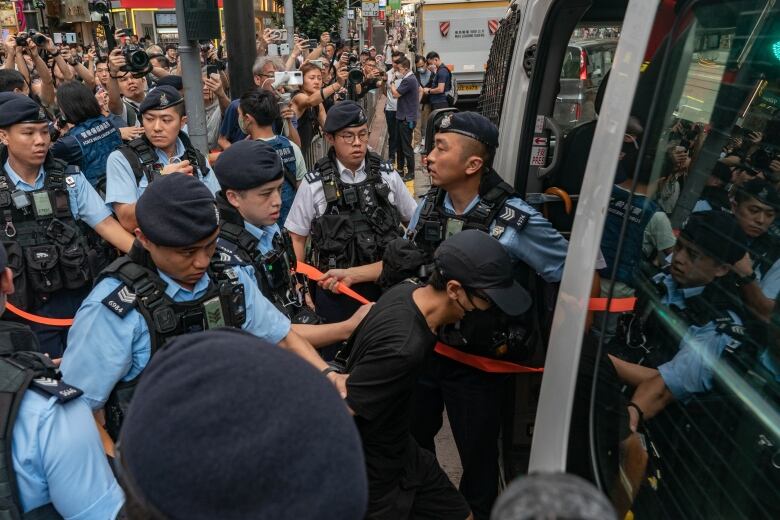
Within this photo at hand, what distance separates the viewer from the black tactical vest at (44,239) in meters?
3.72

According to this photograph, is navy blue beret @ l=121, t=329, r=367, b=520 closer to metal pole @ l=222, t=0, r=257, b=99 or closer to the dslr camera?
metal pole @ l=222, t=0, r=257, b=99

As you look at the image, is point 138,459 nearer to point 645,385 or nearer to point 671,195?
point 645,385

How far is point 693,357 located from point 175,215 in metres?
1.61

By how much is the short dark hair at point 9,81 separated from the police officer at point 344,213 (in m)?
4.03

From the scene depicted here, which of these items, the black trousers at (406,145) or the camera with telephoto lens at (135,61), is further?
the black trousers at (406,145)

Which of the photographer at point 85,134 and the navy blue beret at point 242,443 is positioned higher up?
the navy blue beret at point 242,443

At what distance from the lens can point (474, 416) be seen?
3.23 metres

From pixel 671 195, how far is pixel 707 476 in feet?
2.18

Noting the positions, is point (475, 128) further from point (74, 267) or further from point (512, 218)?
point (74, 267)

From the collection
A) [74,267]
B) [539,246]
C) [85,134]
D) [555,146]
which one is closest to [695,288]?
[539,246]

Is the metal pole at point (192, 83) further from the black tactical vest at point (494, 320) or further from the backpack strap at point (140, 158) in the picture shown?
the black tactical vest at point (494, 320)

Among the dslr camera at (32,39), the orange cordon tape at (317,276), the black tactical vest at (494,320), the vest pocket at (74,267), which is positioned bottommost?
the orange cordon tape at (317,276)

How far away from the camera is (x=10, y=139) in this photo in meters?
3.76

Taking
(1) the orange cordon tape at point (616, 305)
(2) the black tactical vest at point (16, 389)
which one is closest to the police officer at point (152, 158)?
(2) the black tactical vest at point (16, 389)
